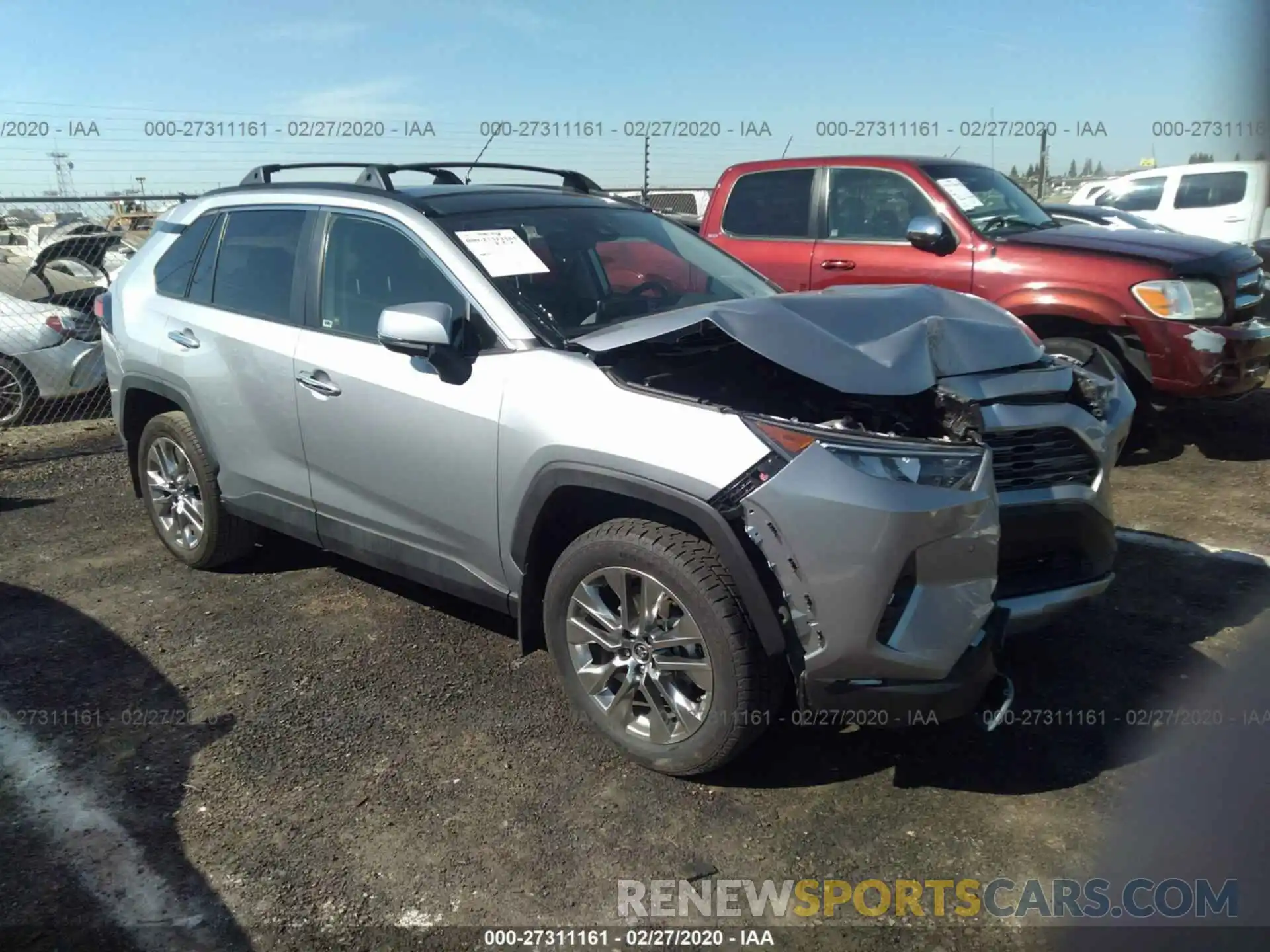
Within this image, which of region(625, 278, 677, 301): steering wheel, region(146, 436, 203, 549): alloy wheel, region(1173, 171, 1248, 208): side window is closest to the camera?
region(625, 278, 677, 301): steering wheel

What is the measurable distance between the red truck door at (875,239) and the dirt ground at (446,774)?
2.54 meters

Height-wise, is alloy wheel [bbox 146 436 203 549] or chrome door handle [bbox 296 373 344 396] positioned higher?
chrome door handle [bbox 296 373 344 396]

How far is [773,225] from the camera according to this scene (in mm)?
7352

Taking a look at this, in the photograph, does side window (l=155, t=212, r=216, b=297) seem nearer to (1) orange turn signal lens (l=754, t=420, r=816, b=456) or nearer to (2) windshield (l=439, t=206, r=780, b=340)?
(2) windshield (l=439, t=206, r=780, b=340)

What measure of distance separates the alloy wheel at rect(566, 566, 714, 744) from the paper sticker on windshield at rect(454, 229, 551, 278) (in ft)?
3.90

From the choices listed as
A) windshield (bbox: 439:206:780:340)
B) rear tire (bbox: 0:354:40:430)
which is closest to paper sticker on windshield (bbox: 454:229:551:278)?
windshield (bbox: 439:206:780:340)

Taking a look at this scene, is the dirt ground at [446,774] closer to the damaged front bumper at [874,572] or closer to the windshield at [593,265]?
the damaged front bumper at [874,572]

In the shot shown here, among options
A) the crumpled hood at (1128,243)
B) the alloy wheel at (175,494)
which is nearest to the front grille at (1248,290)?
the crumpled hood at (1128,243)

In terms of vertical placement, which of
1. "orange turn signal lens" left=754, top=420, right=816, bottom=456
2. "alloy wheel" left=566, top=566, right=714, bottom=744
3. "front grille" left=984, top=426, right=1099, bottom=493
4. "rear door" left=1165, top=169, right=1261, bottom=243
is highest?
"rear door" left=1165, top=169, right=1261, bottom=243

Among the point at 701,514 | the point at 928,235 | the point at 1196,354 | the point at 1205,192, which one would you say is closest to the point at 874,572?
the point at 701,514

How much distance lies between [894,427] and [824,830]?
48.6 inches

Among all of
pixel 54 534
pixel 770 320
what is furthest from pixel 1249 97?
pixel 54 534

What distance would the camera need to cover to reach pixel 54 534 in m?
5.66

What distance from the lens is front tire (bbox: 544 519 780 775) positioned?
2.83 meters
